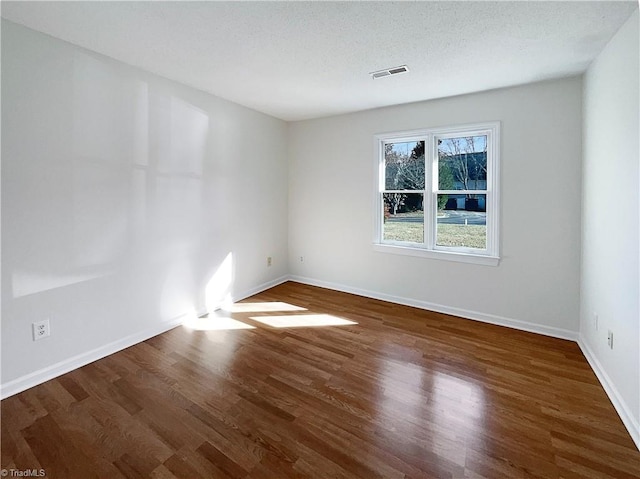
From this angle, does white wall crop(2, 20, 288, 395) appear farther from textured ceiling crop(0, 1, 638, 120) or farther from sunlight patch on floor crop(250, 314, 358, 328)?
sunlight patch on floor crop(250, 314, 358, 328)

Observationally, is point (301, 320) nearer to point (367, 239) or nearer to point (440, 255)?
point (367, 239)

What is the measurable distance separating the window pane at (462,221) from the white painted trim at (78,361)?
314 centimetres

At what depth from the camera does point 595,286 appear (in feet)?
8.19

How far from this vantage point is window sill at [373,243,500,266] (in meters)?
3.35

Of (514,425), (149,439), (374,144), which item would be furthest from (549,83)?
(149,439)

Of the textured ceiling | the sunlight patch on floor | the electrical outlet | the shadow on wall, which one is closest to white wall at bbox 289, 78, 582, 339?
the textured ceiling

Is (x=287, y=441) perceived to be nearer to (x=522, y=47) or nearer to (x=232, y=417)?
(x=232, y=417)

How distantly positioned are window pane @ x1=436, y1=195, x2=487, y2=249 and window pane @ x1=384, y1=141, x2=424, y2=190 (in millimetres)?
403

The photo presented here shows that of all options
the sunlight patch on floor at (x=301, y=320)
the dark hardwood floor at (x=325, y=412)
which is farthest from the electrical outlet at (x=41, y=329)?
the sunlight patch on floor at (x=301, y=320)

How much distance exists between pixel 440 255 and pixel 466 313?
710 millimetres

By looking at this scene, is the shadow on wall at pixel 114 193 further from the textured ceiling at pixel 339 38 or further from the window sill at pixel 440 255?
the window sill at pixel 440 255

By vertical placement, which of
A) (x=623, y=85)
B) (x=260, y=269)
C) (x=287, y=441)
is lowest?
(x=287, y=441)

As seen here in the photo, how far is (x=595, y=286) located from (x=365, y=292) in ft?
7.86

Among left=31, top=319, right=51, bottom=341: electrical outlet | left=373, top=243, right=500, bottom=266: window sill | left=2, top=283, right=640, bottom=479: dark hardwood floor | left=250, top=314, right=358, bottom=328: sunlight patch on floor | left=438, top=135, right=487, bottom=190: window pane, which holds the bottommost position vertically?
left=2, top=283, right=640, bottom=479: dark hardwood floor
